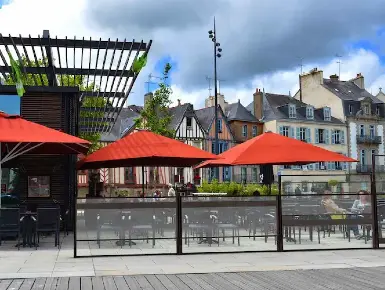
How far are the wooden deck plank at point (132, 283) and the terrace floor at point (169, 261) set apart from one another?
354 millimetres

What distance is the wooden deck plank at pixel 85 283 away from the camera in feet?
22.6

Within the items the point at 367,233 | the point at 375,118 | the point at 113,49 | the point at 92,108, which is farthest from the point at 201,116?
the point at 367,233

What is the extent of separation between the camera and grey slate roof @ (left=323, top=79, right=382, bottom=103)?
194ft

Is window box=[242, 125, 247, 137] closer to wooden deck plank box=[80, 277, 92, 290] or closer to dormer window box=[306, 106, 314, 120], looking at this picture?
dormer window box=[306, 106, 314, 120]

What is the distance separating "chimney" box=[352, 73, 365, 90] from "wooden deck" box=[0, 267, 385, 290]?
58103mm

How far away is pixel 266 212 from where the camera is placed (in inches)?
409

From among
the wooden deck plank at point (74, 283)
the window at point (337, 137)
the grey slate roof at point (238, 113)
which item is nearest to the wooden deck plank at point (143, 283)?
the wooden deck plank at point (74, 283)

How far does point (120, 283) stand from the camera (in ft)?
23.5

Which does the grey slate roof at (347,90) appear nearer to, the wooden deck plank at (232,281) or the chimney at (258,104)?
the chimney at (258,104)

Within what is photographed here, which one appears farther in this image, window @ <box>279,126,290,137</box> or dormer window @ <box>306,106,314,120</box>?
dormer window @ <box>306,106,314,120</box>

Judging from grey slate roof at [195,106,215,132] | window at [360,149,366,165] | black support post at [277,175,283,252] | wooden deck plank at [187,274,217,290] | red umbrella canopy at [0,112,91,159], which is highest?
grey slate roof at [195,106,215,132]

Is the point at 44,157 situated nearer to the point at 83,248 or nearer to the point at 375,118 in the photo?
the point at 83,248

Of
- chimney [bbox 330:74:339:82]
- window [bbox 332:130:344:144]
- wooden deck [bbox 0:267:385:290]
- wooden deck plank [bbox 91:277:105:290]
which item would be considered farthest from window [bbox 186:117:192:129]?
wooden deck plank [bbox 91:277:105:290]

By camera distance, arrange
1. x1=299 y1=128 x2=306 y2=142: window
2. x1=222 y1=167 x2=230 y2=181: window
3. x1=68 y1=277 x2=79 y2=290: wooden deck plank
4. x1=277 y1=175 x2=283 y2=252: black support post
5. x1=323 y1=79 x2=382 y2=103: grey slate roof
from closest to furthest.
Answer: x1=68 y1=277 x2=79 y2=290: wooden deck plank → x1=277 y1=175 x2=283 y2=252: black support post → x1=222 y1=167 x2=230 y2=181: window → x1=299 y1=128 x2=306 y2=142: window → x1=323 y1=79 x2=382 y2=103: grey slate roof
